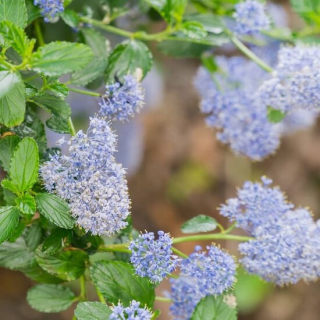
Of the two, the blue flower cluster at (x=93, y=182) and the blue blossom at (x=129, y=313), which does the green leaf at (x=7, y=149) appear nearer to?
the blue flower cluster at (x=93, y=182)

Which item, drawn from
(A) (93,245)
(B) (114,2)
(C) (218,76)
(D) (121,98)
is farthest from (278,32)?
(A) (93,245)

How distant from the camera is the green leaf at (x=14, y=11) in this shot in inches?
25.8

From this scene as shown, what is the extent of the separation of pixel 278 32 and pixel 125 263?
1.84ft

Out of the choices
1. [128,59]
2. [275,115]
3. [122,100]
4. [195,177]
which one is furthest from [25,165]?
[195,177]

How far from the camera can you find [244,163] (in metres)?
2.23

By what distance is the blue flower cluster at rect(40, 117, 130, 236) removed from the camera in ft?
2.18

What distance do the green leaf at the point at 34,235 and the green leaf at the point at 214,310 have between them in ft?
0.70

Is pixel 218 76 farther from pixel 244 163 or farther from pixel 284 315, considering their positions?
pixel 284 315

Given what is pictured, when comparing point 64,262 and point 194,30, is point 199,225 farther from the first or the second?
point 194,30

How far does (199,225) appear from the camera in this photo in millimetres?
805

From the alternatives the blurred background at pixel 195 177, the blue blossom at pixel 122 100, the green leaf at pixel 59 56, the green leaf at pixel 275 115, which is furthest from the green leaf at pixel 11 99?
the blurred background at pixel 195 177

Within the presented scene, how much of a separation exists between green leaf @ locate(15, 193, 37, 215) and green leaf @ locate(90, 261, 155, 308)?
5.1 inches

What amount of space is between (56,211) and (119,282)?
0.46 ft

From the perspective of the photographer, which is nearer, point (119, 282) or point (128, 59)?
point (119, 282)
